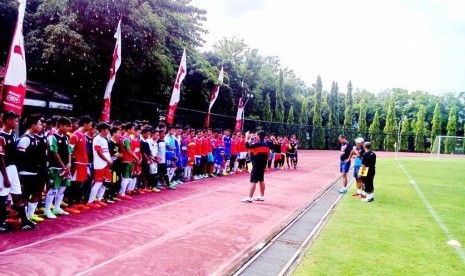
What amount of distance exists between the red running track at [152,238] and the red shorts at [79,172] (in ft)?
2.54

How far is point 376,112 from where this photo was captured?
2290 inches

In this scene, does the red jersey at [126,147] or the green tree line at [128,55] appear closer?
the red jersey at [126,147]

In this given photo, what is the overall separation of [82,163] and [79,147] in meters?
0.36

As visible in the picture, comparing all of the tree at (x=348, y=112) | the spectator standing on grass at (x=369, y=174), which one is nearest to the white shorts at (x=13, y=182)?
the spectator standing on grass at (x=369, y=174)

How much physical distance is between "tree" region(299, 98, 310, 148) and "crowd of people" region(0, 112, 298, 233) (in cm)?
3507

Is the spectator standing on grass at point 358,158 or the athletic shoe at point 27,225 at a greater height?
the spectator standing on grass at point 358,158

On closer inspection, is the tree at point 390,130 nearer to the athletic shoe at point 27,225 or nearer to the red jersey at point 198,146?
the red jersey at point 198,146

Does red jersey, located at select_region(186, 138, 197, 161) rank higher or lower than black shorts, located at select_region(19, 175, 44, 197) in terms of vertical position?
higher

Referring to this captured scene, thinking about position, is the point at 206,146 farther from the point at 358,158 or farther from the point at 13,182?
the point at 13,182

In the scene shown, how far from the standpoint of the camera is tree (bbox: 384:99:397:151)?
55500mm

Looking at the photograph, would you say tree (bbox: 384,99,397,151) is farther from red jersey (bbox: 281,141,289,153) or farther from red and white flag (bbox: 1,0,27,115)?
red and white flag (bbox: 1,0,27,115)

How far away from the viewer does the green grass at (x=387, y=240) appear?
5688mm

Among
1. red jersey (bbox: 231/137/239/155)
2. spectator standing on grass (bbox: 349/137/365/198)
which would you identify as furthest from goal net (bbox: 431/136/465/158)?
spectator standing on grass (bbox: 349/137/365/198)

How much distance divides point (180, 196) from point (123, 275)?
608 cm
